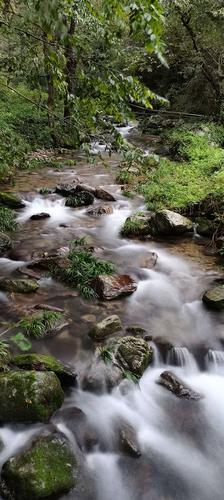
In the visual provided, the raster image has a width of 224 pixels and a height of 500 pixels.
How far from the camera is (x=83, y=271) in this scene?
24.1 ft

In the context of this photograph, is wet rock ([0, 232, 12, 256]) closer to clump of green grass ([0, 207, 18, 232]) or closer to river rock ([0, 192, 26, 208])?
clump of green grass ([0, 207, 18, 232])

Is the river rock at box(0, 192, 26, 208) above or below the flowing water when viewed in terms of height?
above

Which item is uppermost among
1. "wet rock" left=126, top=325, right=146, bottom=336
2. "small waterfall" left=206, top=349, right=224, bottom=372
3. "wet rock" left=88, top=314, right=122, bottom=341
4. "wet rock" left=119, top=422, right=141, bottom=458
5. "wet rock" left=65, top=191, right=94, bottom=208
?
"wet rock" left=65, top=191, right=94, bottom=208

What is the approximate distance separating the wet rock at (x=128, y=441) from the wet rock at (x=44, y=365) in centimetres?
83

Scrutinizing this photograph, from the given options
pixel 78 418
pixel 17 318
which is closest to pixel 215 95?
pixel 17 318

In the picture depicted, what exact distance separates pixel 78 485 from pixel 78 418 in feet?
2.56

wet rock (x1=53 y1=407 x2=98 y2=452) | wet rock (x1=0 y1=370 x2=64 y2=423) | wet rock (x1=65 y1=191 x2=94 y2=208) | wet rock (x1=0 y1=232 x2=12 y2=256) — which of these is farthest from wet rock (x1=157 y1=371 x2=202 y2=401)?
wet rock (x1=65 y1=191 x2=94 y2=208)

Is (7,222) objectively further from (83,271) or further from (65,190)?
(65,190)

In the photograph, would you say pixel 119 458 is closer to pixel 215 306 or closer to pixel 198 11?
pixel 215 306

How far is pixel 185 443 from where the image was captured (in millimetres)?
4547

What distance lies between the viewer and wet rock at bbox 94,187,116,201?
12.1 metres

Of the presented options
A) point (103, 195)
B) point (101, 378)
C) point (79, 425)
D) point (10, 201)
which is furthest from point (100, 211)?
point (79, 425)

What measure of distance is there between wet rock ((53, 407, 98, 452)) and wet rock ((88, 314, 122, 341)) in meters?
1.24

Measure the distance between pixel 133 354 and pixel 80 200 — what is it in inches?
271
